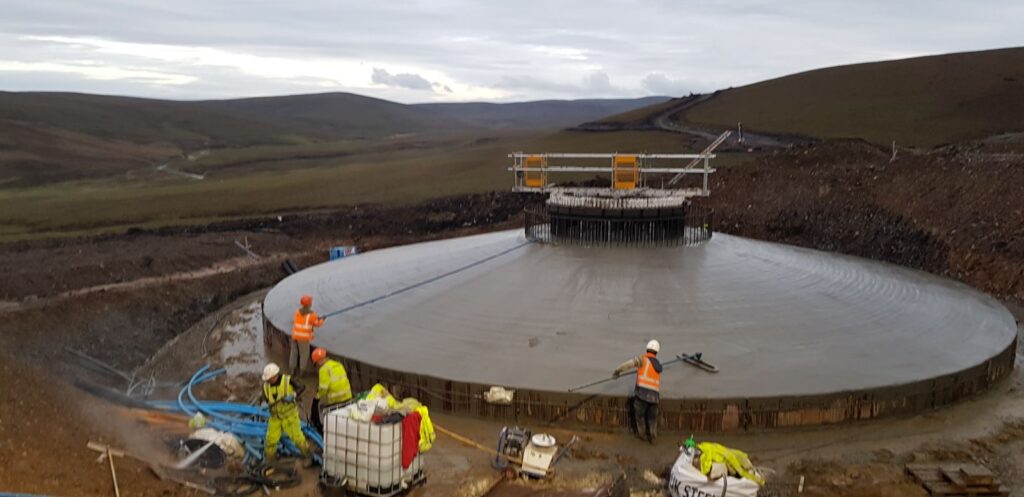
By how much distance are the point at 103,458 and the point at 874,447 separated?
10416 millimetres

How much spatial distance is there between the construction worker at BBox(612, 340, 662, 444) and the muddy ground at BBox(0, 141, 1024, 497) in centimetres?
30

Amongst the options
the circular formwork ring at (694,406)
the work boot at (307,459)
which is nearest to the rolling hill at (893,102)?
the circular formwork ring at (694,406)

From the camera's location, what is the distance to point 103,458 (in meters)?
9.05

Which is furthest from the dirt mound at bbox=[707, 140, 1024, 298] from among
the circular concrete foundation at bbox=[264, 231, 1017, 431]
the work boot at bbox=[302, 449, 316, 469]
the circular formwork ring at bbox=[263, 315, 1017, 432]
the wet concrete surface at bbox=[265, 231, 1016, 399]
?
the work boot at bbox=[302, 449, 316, 469]

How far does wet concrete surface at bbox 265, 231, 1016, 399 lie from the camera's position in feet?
40.0

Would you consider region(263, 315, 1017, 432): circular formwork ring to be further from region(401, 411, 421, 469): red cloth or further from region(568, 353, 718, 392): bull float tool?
region(401, 411, 421, 469): red cloth

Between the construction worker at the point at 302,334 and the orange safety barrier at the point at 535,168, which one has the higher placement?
the orange safety barrier at the point at 535,168

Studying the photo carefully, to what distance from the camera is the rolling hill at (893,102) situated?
5691cm

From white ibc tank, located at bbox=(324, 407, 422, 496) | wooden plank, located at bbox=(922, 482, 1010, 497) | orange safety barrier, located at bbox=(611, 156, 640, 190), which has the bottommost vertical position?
wooden plank, located at bbox=(922, 482, 1010, 497)

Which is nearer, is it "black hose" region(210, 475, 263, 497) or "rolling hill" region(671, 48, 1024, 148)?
"black hose" region(210, 475, 263, 497)

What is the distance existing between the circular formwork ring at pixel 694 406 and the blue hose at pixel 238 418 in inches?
77.6

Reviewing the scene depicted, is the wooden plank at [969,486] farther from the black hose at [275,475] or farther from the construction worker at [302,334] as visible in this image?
the construction worker at [302,334]

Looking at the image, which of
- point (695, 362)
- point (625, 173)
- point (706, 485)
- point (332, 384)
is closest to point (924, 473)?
point (706, 485)

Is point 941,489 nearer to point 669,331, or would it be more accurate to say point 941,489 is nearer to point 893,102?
point 669,331
